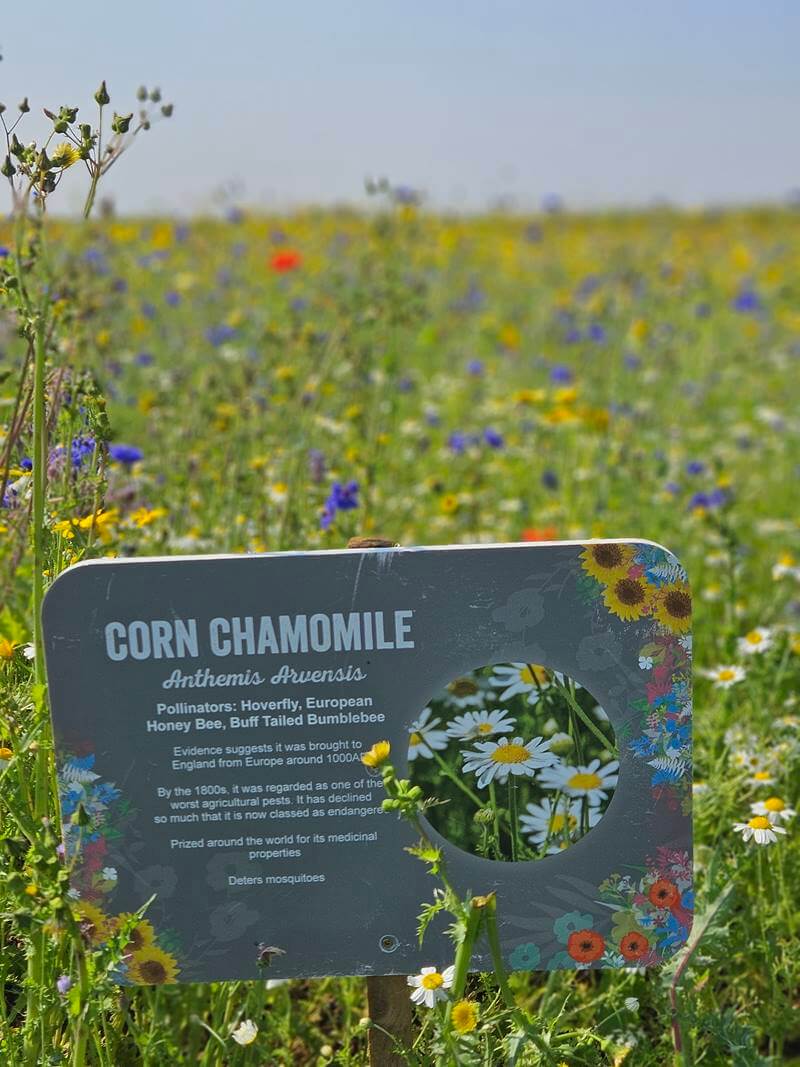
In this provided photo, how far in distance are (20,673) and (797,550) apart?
264cm


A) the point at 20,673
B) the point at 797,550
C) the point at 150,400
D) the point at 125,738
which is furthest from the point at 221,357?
the point at 125,738

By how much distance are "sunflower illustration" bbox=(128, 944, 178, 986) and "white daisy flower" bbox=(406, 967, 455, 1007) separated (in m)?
0.28

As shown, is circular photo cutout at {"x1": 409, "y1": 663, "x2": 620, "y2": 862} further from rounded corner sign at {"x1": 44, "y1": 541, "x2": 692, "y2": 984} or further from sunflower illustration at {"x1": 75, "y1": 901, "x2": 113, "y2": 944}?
sunflower illustration at {"x1": 75, "y1": 901, "x2": 113, "y2": 944}

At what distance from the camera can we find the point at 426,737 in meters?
1.40

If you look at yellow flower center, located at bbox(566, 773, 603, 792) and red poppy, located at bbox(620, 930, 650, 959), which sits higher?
yellow flower center, located at bbox(566, 773, 603, 792)

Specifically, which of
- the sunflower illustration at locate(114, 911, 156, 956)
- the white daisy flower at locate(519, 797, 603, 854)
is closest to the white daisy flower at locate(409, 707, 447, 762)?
the white daisy flower at locate(519, 797, 603, 854)

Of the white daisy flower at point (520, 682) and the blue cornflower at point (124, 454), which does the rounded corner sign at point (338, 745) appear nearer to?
the white daisy flower at point (520, 682)

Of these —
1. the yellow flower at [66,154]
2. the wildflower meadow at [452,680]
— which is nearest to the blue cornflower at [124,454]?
the wildflower meadow at [452,680]

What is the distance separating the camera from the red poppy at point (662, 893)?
1430 millimetres

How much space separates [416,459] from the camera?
3.68 meters

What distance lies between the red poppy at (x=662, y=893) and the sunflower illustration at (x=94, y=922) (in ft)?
2.07

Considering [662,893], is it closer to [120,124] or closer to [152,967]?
[152,967]

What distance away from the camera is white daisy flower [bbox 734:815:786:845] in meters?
1.67

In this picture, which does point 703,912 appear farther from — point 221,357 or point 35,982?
point 221,357
